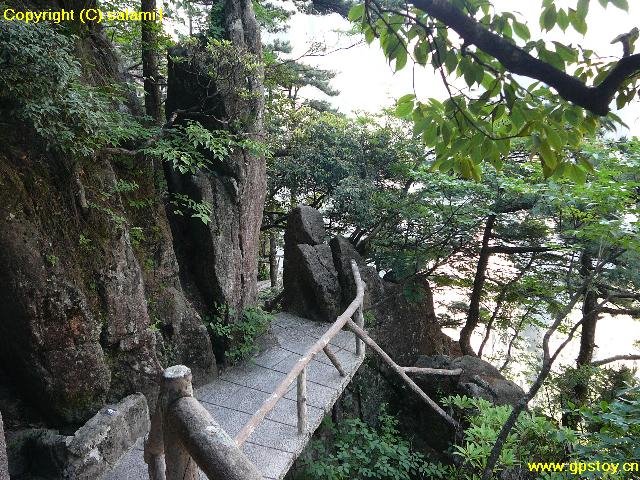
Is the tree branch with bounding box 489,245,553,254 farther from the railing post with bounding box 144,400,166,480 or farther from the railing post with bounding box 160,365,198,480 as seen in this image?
the railing post with bounding box 160,365,198,480

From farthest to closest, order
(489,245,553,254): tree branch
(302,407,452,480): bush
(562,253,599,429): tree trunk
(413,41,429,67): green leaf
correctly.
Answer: (489,245,553,254): tree branch < (562,253,599,429): tree trunk < (302,407,452,480): bush < (413,41,429,67): green leaf

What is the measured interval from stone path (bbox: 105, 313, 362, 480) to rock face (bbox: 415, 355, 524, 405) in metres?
2.07

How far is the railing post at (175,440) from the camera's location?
1.63m

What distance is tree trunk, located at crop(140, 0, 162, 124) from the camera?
5.65 metres

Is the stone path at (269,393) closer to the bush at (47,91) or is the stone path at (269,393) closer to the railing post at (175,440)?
the railing post at (175,440)

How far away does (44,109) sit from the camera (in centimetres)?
320

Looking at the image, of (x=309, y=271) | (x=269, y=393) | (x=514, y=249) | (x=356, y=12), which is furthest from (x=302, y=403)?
(x=514, y=249)

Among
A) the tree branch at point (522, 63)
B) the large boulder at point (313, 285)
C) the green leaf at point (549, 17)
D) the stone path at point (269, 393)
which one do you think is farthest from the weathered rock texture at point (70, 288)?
the green leaf at point (549, 17)

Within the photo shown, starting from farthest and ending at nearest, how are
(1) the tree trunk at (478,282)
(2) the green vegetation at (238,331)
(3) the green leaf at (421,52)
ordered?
(1) the tree trunk at (478,282) → (2) the green vegetation at (238,331) → (3) the green leaf at (421,52)

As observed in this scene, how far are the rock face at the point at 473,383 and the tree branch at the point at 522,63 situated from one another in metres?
→ 6.71

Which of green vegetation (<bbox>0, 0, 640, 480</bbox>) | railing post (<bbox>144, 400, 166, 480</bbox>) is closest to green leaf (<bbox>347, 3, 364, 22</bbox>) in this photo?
green vegetation (<bbox>0, 0, 640, 480</bbox>)

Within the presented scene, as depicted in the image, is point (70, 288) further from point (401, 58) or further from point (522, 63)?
point (522, 63)

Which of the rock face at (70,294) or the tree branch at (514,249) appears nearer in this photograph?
the rock face at (70,294)

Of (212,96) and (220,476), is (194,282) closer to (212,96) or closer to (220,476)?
(212,96)
